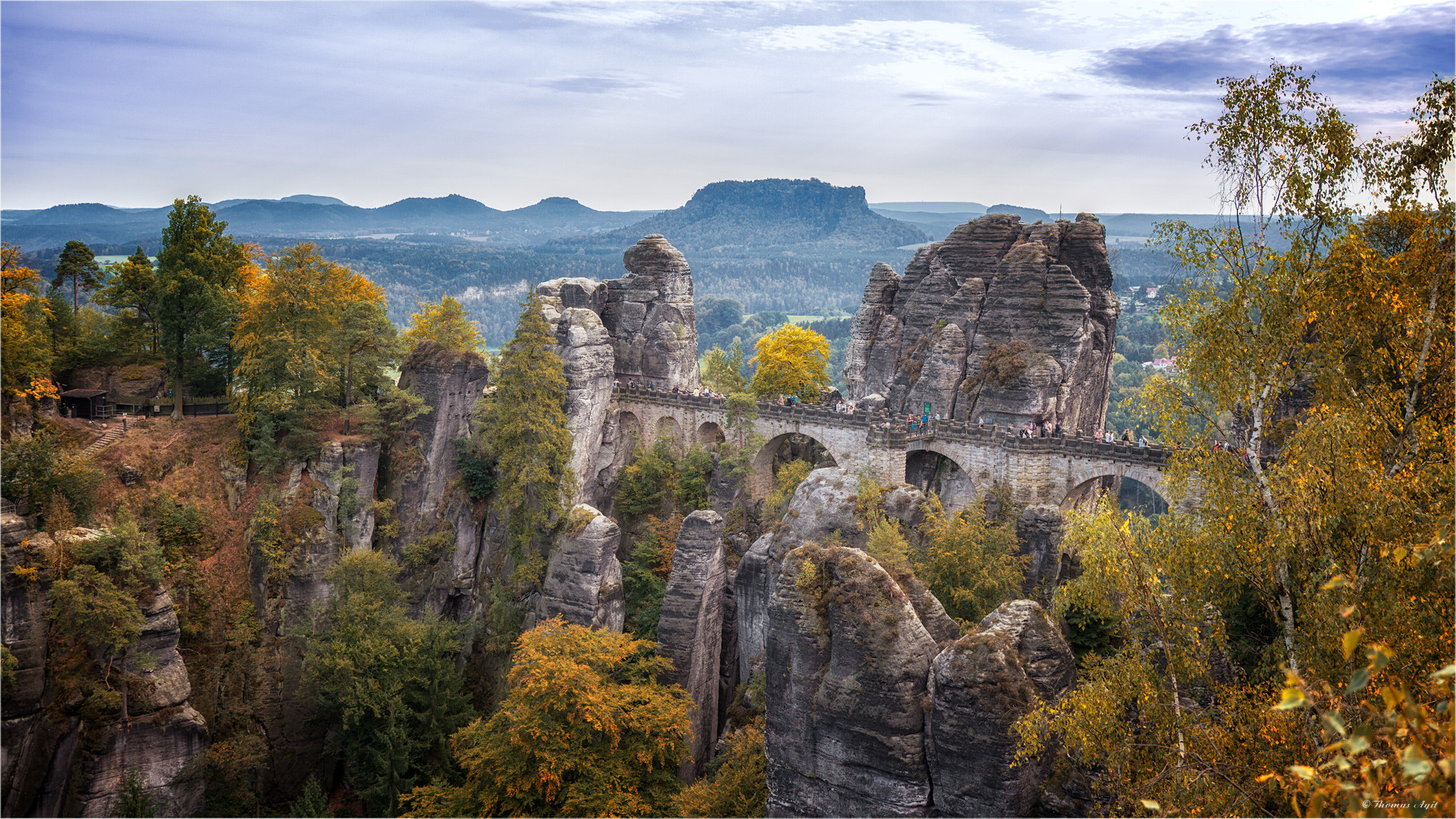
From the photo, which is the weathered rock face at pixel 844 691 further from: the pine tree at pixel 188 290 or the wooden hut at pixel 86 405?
the wooden hut at pixel 86 405

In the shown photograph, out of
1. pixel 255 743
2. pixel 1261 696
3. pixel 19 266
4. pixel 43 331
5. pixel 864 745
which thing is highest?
pixel 19 266

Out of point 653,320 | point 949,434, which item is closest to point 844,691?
point 949,434

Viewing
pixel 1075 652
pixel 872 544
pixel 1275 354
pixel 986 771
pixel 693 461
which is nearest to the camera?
pixel 1275 354

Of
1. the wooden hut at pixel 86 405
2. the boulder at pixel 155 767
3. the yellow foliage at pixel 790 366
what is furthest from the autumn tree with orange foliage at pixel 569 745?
the wooden hut at pixel 86 405

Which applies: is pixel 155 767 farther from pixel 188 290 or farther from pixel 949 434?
pixel 949 434

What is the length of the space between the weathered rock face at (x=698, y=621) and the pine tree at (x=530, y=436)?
272 inches

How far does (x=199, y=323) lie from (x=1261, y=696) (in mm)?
42684

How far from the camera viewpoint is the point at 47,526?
30.0 m

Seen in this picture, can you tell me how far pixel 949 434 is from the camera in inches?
1601

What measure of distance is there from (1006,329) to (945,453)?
24.1 ft

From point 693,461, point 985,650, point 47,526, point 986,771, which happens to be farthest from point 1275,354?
point 47,526

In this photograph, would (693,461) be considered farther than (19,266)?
Yes

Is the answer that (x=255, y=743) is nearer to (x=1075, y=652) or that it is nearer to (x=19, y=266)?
(x=19, y=266)

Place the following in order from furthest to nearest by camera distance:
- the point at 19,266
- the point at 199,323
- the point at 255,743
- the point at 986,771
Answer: the point at 199,323, the point at 19,266, the point at 255,743, the point at 986,771
